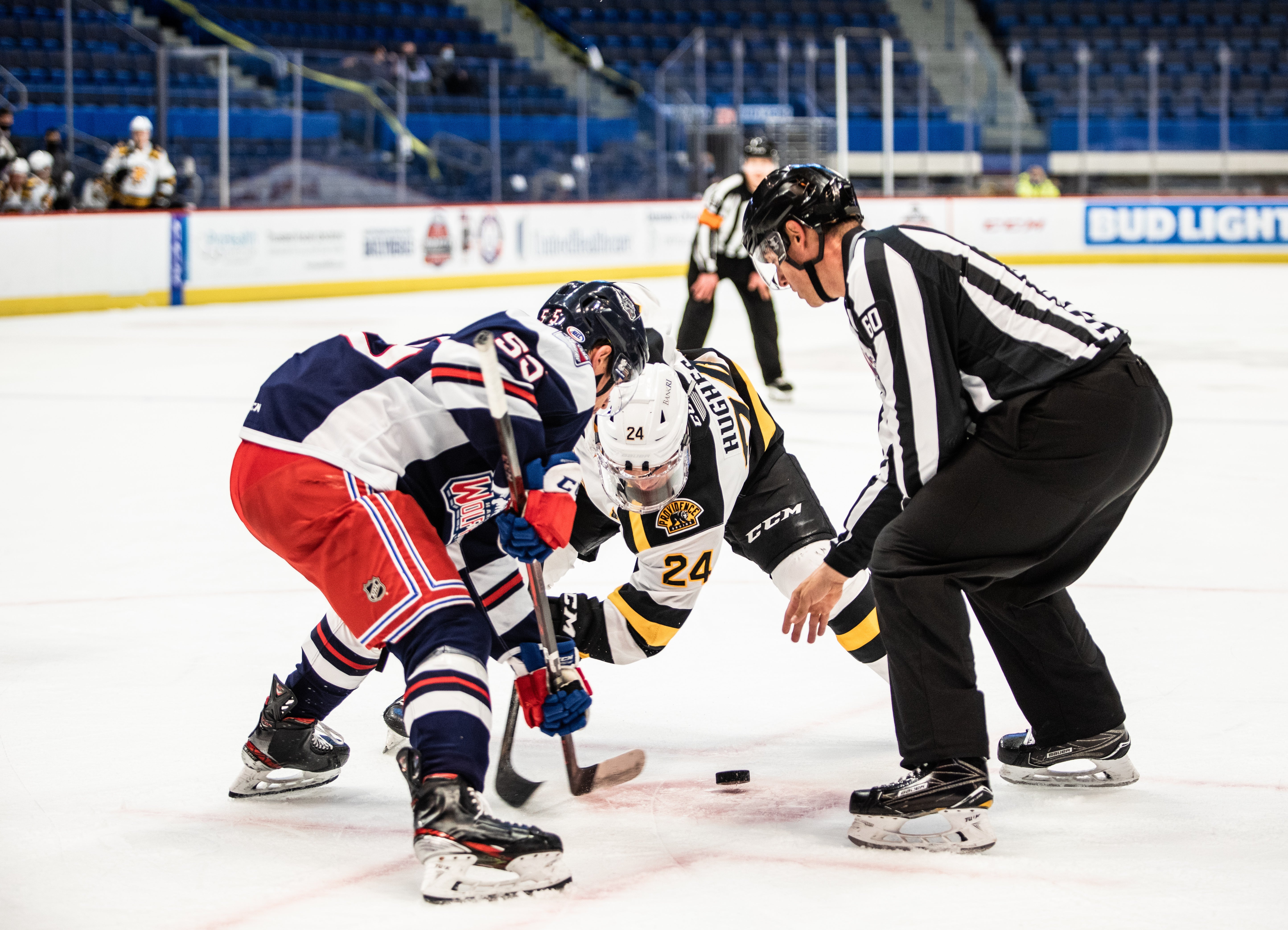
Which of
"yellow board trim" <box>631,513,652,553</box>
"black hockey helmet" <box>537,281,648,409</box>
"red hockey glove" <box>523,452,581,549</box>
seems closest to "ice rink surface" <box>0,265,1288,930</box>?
"yellow board trim" <box>631,513,652,553</box>

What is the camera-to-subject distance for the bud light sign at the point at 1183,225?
1764 cm

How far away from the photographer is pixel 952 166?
18031 millimetres

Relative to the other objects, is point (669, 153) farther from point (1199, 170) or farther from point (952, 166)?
point (1199, 170)

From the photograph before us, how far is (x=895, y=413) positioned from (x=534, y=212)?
45.8 feet

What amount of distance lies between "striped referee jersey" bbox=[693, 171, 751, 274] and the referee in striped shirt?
5.63 m

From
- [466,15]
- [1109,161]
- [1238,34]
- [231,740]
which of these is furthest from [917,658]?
[1238,34]

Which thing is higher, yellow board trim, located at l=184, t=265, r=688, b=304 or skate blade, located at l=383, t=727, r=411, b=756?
yellow board trim, located at l=184, t=265, r=688, b=304

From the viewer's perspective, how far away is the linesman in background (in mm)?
8195

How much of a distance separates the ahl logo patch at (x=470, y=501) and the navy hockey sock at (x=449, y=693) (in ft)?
1.00

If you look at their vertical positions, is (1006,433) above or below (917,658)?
above

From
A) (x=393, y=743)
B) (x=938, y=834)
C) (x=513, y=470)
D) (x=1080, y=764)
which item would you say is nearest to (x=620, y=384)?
(x=513, y=470)

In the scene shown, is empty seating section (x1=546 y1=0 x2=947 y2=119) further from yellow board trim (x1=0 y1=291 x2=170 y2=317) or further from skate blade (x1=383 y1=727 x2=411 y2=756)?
skate blade (x1=383 y1=727 x2=411 y2=756)

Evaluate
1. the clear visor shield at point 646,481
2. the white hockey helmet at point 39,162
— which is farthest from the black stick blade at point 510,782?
the white hockey helmet at point 39,162

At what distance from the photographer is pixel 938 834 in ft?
8.41
